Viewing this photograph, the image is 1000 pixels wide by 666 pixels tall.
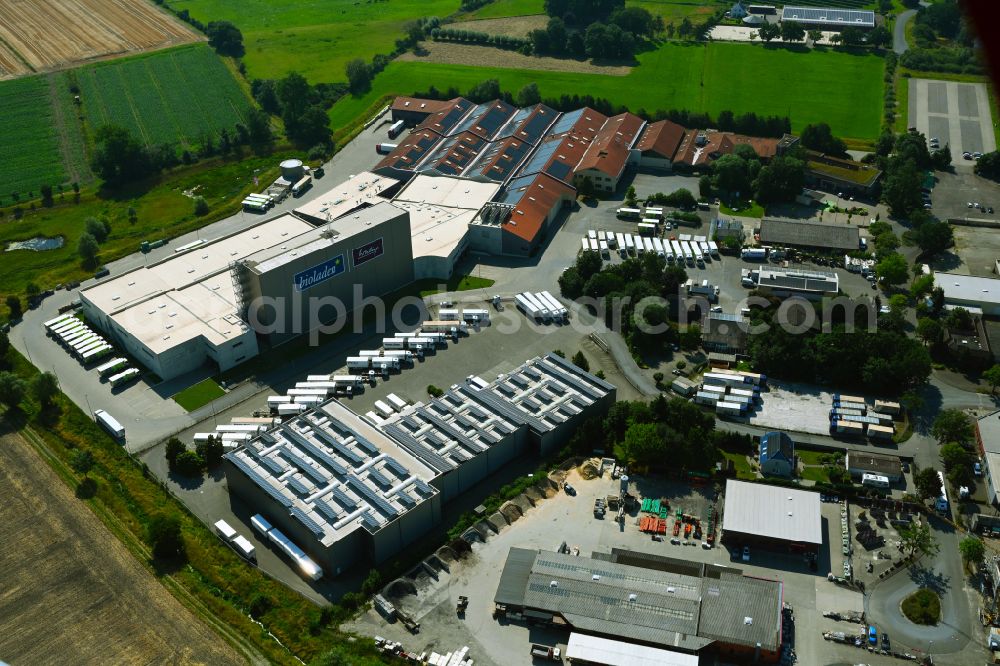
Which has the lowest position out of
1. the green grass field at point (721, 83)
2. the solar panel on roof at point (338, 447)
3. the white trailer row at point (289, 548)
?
the white trailer row at point (289, 548)

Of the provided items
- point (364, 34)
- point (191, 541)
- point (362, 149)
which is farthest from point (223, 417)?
point (364, 34)

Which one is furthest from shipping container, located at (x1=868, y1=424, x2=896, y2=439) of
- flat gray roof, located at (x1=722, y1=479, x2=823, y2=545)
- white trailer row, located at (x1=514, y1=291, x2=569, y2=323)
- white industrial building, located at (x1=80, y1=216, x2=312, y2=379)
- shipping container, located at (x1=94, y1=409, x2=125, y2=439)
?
shipping container, located at (x1=94, y1=409, x2=125, y2=439)

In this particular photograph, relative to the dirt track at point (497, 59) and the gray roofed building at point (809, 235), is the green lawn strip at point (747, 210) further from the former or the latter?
the dirt track at point (497, 59)

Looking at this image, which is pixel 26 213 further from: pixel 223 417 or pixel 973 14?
pixel 973 14

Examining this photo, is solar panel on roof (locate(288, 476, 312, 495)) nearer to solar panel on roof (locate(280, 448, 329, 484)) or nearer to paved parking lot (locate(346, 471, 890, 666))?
solar panel on roof (locate(280, 448, 329, 484))

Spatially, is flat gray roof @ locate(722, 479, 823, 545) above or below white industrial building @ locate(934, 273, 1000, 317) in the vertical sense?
below

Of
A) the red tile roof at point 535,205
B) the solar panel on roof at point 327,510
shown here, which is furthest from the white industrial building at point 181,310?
the red tile roof at point 535,205
